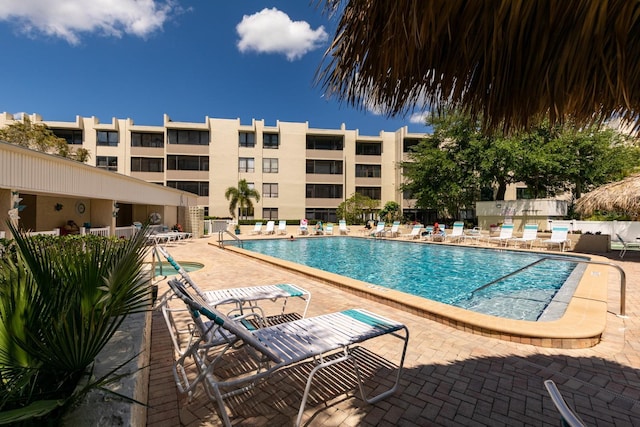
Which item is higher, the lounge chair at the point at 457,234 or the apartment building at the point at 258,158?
the apartment building at the point at 258,158

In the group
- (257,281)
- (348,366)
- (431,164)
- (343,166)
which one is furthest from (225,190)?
(348,366)

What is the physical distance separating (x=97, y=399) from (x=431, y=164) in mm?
30463

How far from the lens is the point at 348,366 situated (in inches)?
130

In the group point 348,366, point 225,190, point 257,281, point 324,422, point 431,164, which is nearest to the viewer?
point 324,422

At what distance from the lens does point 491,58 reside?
73.7 inches

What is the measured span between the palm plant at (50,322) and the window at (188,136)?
3686 cm

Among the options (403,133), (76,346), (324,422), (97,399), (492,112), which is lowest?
(324,422)

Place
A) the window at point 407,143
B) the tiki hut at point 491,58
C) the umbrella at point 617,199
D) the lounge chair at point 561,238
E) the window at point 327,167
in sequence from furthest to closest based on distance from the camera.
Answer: the window at point 327,167 < the window at point 407,143 < the lounge chair at point 561,238 < the umbrella at point 617,199 < the tiki hut at point 491,58

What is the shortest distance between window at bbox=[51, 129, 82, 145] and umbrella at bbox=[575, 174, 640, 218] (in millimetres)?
43812

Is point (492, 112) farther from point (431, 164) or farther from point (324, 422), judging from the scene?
point (431, 164)

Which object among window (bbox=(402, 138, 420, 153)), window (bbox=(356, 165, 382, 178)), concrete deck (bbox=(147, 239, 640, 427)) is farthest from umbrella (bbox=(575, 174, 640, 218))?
window (bbox=(356, 165, 382, 178))

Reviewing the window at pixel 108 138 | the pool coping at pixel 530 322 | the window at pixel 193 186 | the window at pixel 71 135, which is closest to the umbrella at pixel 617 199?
the pool coping at pixel 530 322

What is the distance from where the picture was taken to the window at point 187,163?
116 ft

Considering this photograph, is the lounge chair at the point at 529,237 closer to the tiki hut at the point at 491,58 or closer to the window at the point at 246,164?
the tiki hut at the point at 491,58
